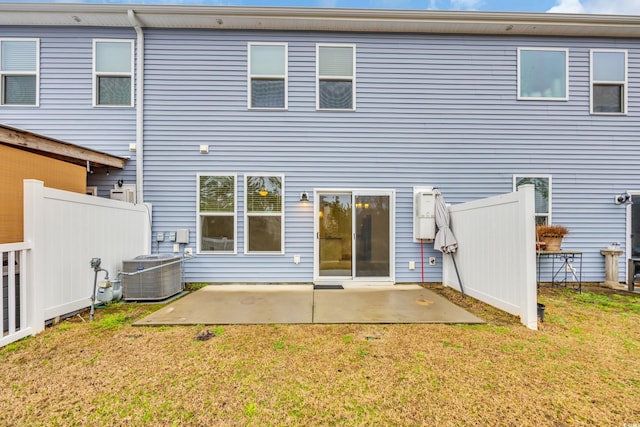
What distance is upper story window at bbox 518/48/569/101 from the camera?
6074 mm

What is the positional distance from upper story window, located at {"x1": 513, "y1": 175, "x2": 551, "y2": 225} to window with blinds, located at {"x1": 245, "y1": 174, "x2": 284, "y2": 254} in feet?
16.4

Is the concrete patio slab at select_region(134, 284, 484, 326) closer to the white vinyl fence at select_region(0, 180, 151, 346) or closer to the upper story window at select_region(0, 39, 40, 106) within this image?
the white vinyl fence at select_region(0, 180, 151, 346)

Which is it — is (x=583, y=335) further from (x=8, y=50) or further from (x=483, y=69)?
(x=8, y=50)

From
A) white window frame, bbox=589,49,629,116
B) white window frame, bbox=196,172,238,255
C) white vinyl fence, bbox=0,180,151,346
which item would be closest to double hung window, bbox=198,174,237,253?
white window frame, bbox=196,172,238,255

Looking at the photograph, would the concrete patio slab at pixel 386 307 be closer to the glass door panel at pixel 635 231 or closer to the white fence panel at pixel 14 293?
the white fence panel at pixel 14 293

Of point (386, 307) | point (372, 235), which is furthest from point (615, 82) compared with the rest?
point (386, 307)

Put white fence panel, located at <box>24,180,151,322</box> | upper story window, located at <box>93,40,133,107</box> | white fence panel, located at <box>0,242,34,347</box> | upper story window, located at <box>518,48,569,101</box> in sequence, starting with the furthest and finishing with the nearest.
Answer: upper story window, located at <box>518,48,569,101</box> → upper story window, located at <box>93,40,133,107</box> → white fence panel, located at <box>24,180,151,322</box> → white fence panel, located at <box>0,242,34,347</box>

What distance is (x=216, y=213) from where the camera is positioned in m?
5.90

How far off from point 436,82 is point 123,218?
6.69 m

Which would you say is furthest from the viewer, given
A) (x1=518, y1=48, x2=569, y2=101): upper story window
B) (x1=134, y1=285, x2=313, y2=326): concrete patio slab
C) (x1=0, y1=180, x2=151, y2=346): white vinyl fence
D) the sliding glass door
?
(x1=518, y1=48, x2=569, y2=101): upper story window

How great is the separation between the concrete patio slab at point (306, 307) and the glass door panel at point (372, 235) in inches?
18.4

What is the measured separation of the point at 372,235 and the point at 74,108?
6670 mm

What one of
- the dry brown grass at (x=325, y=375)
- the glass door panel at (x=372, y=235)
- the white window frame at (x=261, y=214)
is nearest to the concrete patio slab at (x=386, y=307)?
the dry brown grass at (x=325, y=375)

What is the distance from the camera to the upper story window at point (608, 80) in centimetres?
612
